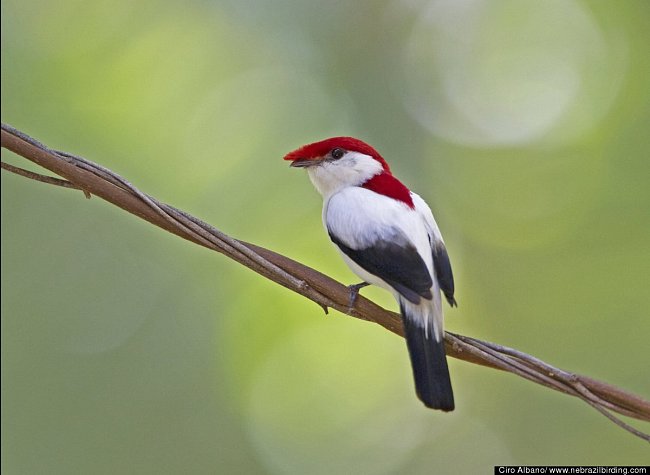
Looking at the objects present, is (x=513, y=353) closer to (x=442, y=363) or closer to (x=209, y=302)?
(x=442, y=363)

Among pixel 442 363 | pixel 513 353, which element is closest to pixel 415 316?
pixel 442 363

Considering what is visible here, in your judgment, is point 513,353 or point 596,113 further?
point 596,113

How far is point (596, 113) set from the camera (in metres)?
7.04

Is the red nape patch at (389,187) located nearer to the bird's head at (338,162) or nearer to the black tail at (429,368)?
the bird's head at (338,162)

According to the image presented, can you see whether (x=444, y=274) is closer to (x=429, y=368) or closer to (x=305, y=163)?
(x=429, y=368)

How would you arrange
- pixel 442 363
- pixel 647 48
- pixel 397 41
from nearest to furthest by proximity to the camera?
1. pixel 442 363
2. pixel 647 48
3. pixel 397 41

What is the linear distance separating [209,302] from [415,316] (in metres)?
3.53

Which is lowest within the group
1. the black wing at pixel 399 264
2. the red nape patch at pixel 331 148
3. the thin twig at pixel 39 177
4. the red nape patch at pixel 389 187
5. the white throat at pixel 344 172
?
the thin twig at pixel 39 177

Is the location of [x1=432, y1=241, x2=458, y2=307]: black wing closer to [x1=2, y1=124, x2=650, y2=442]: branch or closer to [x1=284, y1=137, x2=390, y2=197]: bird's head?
[x1=2, y1=124, x2=650, y2=442]: branch

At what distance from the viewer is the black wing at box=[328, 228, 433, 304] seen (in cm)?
300

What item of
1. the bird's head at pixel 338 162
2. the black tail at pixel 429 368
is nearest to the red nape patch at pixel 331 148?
the bird's head at pixel 338 162

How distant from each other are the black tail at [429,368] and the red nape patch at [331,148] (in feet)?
3.64

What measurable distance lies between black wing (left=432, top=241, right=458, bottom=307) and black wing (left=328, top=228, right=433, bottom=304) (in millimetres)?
150

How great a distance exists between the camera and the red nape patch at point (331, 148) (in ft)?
12.5
